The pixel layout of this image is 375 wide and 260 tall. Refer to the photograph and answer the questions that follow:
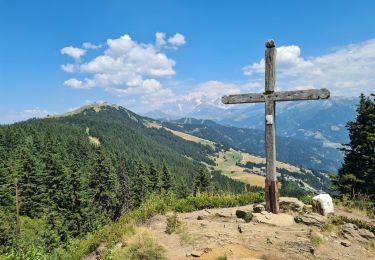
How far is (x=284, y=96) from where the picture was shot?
1584cm

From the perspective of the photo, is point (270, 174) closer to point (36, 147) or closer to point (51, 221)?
point (51, 221)

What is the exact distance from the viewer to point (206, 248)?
12109 millimetres

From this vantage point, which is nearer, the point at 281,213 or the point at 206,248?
the point at 206,248

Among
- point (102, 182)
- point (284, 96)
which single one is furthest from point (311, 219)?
point (102, 182)

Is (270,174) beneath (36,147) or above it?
above

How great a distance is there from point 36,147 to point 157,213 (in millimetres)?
119500

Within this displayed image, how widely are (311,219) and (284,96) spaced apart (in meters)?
5.25

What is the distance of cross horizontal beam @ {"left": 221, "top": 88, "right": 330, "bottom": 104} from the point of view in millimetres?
14734

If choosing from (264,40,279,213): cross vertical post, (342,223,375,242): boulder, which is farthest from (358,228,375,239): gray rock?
(264,40,279,213): cross vertical post

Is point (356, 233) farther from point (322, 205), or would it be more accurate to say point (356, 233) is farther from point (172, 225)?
point (172, 225)

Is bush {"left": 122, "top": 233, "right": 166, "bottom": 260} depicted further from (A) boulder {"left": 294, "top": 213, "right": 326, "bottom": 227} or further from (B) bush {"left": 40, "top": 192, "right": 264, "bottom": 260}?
(A) boulder {"left": 294, "top": 213, "right": 326, "bottom": 227}

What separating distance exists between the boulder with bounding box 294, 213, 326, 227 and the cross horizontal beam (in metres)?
4.85

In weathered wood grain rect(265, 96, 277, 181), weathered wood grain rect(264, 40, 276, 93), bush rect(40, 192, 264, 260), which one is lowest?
bush rect(40, 192, 264, 260)

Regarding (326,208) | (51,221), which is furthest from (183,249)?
(51,221)
